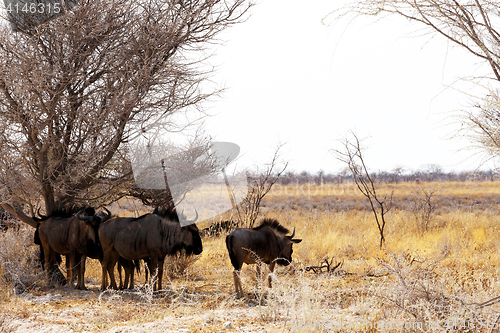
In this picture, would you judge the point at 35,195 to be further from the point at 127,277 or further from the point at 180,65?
the point at 180,65

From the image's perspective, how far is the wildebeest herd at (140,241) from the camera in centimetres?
638

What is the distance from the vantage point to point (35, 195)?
8.04 metres

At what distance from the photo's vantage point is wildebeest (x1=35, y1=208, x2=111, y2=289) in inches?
274

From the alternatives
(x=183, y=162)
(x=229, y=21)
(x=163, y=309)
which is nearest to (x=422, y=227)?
(x=183, y=162)

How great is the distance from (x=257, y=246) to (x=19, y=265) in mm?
4259

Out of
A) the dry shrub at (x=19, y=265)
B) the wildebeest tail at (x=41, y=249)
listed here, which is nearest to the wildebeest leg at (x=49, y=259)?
the dry shrub at (x=19, y=265)

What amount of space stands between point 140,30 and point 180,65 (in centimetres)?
108

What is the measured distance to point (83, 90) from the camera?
7.66 metres

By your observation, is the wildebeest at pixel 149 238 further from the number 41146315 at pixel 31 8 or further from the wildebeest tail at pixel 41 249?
the number 41146315 at pixel 31 8

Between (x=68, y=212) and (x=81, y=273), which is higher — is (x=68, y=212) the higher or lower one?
the higher one

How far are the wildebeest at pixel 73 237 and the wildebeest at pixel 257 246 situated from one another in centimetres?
250

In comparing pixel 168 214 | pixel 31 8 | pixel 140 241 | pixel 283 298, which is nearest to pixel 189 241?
pixel 168 214

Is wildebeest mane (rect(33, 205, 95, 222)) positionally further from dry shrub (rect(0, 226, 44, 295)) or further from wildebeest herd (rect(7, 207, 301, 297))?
dry shrub (rect(0, 226, 44, 295))

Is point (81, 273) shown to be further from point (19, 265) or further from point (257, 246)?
point (257, 246)
